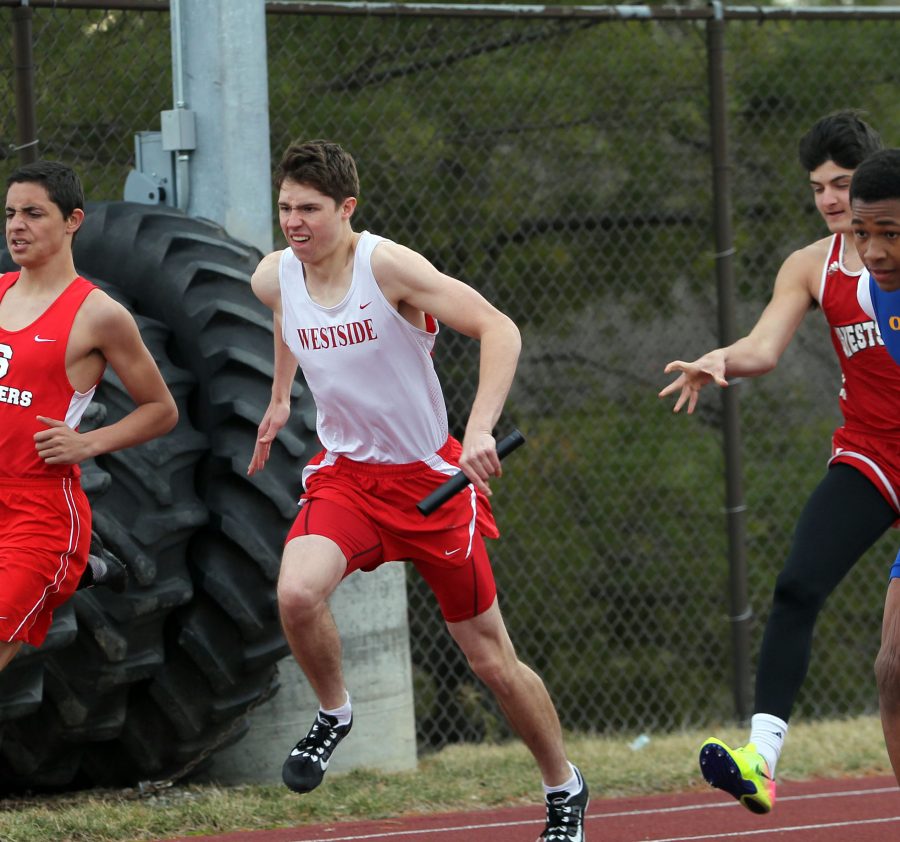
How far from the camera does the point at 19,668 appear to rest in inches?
224

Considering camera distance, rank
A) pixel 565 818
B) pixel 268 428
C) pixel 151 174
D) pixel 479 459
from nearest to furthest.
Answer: pixel 479 459
pixel 565 818
pixel 268 428
pixel 151 174

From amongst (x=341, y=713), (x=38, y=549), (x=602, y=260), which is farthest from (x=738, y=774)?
(x=602, y=260)

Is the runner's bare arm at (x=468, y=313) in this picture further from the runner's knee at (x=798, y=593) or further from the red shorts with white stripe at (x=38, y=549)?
the red shorts with white stripe at (x=38, y=549)

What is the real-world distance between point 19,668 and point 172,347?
1.51 meters

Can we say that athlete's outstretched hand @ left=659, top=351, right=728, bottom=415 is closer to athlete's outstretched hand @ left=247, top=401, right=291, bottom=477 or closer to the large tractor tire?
athlete's outstretched hand @ left=247, top=401, right=291, bottom=477

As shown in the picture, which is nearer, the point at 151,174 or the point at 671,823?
the point at 671,823

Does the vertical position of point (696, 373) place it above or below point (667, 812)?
above

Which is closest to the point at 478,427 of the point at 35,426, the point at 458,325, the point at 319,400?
the point at 458,325

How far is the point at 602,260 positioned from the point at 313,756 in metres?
→ 4.74

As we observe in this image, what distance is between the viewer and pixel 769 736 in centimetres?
480

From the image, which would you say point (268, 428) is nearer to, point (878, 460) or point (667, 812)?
point (878, 460)

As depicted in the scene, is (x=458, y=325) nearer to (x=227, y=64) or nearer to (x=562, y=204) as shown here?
(x=227, y=64)

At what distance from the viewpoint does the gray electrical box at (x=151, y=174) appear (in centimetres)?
704

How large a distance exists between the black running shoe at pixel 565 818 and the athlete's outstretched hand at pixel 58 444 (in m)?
1.88
